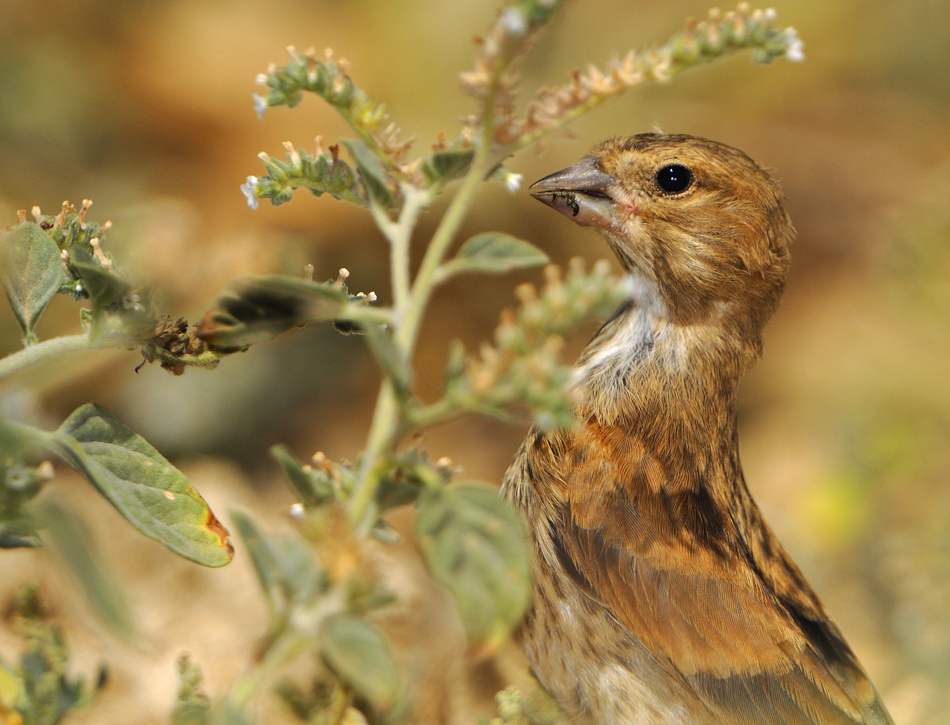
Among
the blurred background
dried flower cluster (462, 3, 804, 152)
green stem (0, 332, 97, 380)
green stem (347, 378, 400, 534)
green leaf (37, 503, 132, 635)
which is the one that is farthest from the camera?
the blurred background

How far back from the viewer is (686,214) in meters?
2.46

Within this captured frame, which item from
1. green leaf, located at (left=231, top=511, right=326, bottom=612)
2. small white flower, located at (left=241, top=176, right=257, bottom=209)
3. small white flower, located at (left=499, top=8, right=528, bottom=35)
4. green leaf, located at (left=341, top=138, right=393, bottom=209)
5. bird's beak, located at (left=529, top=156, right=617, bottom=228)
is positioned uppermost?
bird's beak, located at (left=529, top=156, right=617, bottom=228)

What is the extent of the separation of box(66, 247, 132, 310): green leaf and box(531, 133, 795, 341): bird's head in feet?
5.03

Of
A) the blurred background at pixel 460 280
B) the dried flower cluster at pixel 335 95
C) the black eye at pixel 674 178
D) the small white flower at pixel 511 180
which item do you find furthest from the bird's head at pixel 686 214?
the dried flower cluster at pixel 335 95

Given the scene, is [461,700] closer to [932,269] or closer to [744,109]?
[932,269]

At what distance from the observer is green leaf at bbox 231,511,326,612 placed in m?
0.81

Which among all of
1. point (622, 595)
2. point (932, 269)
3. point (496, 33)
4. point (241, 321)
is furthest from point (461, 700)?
point (932, 269)

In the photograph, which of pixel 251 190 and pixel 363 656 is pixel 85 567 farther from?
pixel 251 190

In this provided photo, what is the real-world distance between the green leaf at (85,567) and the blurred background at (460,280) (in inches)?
47.4

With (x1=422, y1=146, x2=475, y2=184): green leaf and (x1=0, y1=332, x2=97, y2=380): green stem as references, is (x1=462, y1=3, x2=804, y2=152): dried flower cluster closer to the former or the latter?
(x1=422, y1=146, x2=475, y2=184): green leaf


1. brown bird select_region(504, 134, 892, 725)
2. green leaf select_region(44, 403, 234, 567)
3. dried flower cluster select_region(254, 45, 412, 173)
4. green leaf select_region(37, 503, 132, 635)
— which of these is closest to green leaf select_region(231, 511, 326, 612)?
green leaf select_region(37, 503, 132, 635)

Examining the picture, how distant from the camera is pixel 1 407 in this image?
932 mm

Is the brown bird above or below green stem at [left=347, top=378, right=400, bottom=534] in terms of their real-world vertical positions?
above

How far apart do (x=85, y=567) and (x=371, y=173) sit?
1.73 ft
